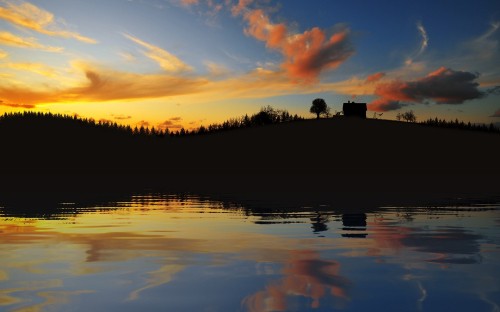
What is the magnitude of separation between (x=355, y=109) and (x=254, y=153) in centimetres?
4519

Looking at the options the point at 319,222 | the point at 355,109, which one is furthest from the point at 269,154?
the point at 319,222

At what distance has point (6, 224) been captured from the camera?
21719 mm

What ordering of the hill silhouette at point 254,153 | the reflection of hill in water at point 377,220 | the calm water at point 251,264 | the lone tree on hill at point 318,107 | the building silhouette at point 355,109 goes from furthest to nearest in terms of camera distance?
the lone tree on hill at point 318,107 < the building silhouette at point 355,109 < the hill silhouette at point 254,153 < the reflection of hill in water at point 377,220 < the calm water at point 251,264

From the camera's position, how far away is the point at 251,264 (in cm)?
1273

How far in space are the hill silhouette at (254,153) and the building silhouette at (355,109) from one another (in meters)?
18.6

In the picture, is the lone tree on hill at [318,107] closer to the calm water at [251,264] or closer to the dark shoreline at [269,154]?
the dark shoreline at [269,154]

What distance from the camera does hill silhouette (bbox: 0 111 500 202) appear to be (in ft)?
285

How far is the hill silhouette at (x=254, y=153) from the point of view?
285 ft

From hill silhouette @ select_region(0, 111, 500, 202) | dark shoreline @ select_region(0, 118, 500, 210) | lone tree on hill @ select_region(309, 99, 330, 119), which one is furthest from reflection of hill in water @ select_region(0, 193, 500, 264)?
lone tree on hill @ select_region(309, 99, 330, 119)

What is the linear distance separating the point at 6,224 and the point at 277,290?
1529 cm

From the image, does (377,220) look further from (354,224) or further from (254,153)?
(254,153)

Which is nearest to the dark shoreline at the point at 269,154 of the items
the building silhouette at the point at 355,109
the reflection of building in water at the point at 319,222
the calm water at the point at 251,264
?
the building silhouette at the point at 355,109

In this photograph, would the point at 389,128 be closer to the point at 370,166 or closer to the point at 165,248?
the point at 370,166

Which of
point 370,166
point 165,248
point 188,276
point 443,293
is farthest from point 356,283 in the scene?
point 370,166
